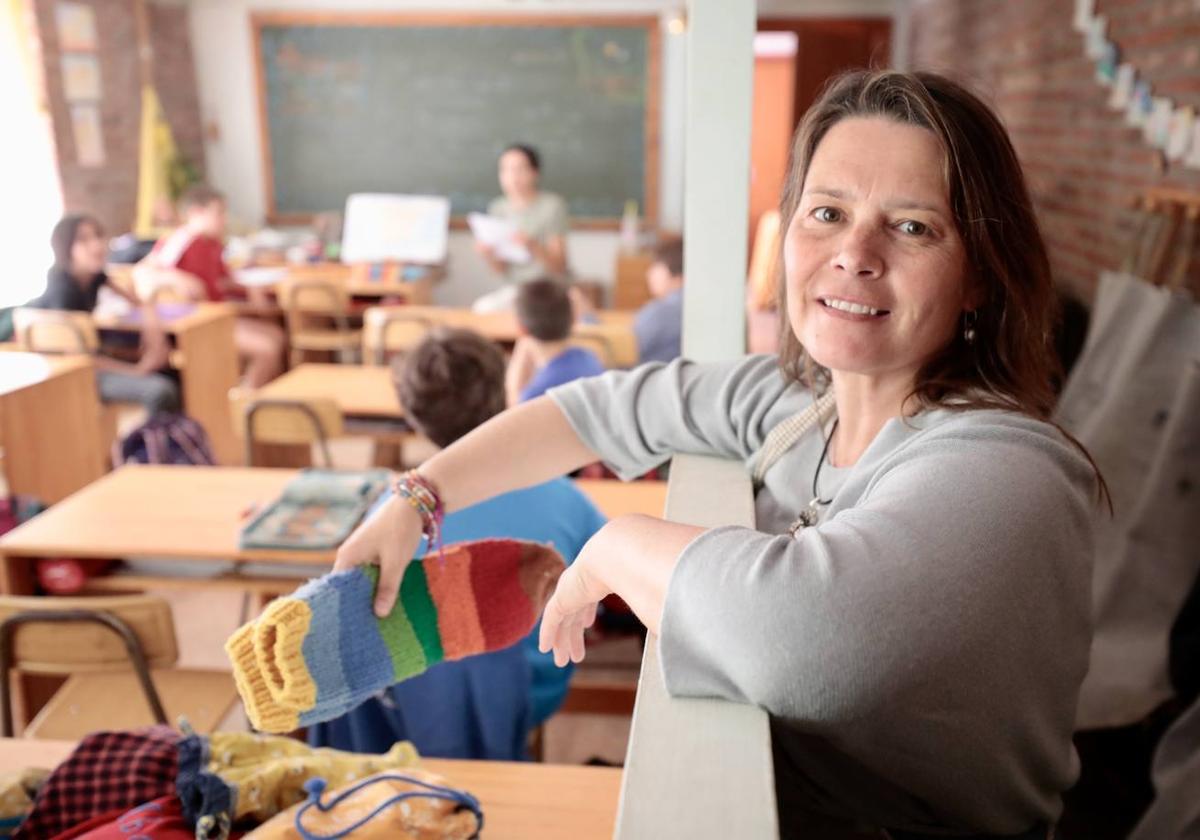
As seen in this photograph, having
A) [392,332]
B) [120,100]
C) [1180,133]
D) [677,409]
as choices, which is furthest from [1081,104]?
[120,100]

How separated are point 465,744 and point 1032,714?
1311 mm

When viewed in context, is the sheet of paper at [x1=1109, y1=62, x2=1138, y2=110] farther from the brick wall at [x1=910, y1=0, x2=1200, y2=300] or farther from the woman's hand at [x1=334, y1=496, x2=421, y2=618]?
the woman's hand at [x1=334, y1=496, x2=421, y2=618]

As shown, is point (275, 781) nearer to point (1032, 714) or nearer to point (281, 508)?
point (1032, 714)

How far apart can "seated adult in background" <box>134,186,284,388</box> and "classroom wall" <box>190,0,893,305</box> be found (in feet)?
5.72

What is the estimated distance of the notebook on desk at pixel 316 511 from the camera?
7.82ft

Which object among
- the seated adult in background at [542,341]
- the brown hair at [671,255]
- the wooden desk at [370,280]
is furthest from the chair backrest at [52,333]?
the brown hair at [671,255]

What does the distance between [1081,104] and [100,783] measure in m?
3.94

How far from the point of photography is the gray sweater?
1.99 feet

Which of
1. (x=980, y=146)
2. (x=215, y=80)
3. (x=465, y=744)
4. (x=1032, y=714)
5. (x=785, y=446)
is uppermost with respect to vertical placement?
(x=215, y=80)

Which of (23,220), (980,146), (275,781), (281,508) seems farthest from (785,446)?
(23,220)

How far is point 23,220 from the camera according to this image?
216 inches

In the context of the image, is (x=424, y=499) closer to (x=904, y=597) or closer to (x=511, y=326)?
(x=904, y=597)

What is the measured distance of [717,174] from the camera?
3.91 feet

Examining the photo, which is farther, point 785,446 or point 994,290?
point 785,446
